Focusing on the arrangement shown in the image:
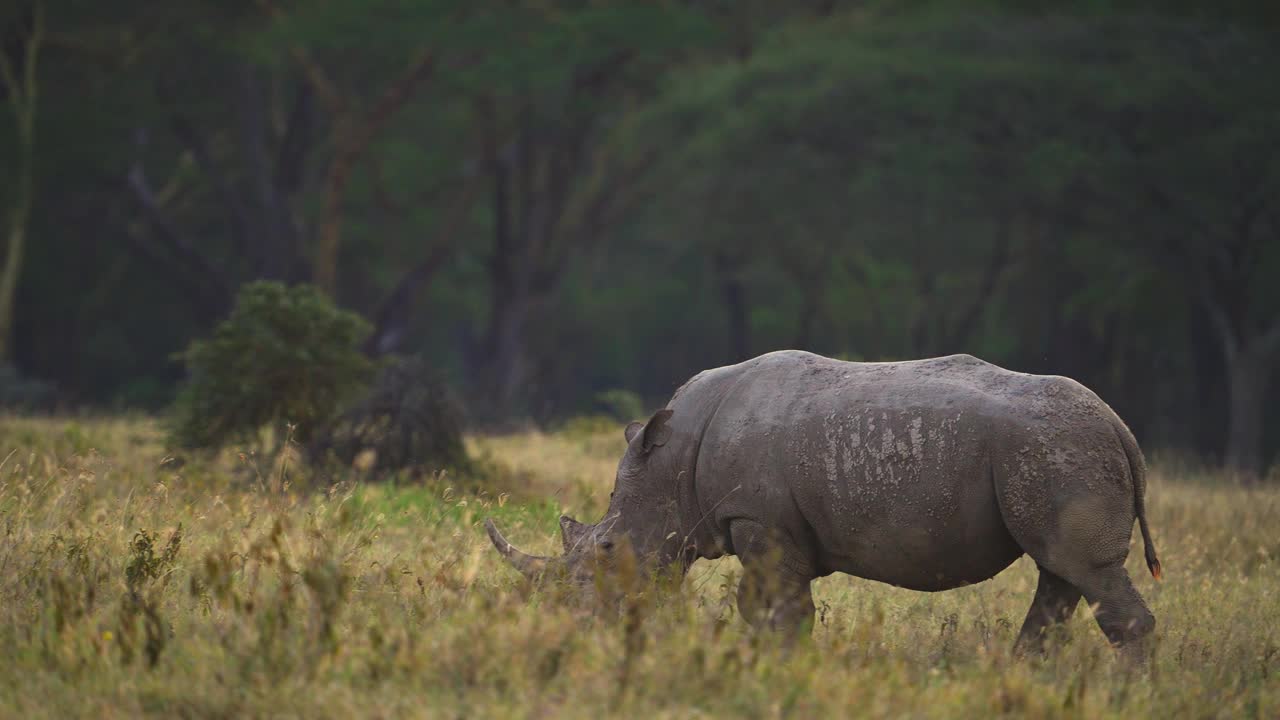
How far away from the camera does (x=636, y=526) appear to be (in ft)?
23.5

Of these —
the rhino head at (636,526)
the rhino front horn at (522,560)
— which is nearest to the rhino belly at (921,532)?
the rhino head at (636,526)

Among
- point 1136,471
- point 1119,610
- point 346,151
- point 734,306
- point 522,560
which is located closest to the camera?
point 1119,610

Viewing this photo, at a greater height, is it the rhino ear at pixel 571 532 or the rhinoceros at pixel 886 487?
the rhinoceros at pixel 886 487

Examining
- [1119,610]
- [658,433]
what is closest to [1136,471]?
[1119,610]

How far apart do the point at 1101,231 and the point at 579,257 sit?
914 inches

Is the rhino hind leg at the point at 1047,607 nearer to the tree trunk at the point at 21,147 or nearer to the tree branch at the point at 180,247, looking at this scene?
the tree trunk at the point at 21,147

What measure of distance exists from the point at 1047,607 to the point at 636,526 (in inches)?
77.2

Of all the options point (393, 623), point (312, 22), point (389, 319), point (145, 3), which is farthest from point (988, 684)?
point (389, 319)

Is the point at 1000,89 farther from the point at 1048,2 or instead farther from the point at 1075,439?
the point at 1075,439

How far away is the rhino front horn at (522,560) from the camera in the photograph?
6.91 metres

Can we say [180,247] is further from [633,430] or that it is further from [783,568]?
[783,568]

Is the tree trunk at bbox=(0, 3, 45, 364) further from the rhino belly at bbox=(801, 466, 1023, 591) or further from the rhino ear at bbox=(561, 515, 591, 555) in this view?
the rhino belly at bbox=(801, 466, 1023, 591)

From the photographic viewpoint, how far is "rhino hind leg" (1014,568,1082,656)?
22.0 feet

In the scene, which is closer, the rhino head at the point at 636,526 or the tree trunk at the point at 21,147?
the rhino head at the point at 636,526
